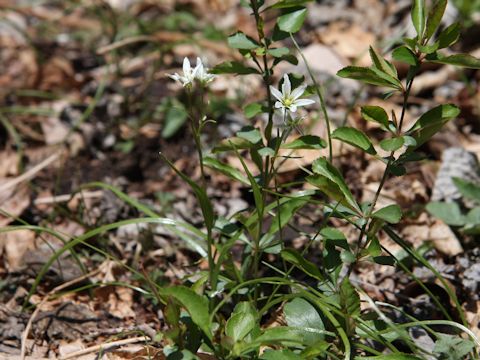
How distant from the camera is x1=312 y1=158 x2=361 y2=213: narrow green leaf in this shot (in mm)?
1788

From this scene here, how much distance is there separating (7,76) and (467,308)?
9.84 feet

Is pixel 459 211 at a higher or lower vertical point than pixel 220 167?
lower

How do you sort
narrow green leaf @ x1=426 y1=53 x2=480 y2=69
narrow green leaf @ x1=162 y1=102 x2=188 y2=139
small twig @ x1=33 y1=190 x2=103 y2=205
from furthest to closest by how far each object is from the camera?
narrow green leaf @ x1=162 y1=102 x2=188 y2=139 < small twig @ x1=33 y1=190 x2=103 y2=205 < narrow green leaf @ x1=426 y1=53 x2=480 y2=69

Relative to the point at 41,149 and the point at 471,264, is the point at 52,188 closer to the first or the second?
the point at 41,149

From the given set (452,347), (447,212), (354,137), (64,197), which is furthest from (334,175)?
(64,197)

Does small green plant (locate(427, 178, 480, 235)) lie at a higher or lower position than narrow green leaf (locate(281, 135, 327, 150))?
lower

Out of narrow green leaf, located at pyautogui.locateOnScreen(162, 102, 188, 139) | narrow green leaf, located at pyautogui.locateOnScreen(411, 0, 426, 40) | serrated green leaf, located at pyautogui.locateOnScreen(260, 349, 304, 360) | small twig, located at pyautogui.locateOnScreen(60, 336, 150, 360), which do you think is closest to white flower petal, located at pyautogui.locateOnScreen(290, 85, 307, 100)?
narrow green leaf, located at pyautogui.locateOnScreen(411, 0, 426, 40)

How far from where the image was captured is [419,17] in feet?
5.62

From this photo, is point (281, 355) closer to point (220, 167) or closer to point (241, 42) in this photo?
point (220, 167)

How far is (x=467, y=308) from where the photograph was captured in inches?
84.4

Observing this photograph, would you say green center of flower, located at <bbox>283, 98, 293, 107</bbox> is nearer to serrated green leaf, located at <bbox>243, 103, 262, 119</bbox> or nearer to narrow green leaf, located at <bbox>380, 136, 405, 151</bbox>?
serrated green leaf, located at <bbox>243, 103, 262, 119</bbox>

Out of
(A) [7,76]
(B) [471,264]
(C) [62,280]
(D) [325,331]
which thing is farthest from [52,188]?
(B) [471,264]

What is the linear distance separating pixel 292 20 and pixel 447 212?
0.99 m

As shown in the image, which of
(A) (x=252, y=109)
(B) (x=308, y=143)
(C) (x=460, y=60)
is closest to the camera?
(C) (x=460, y=60)
